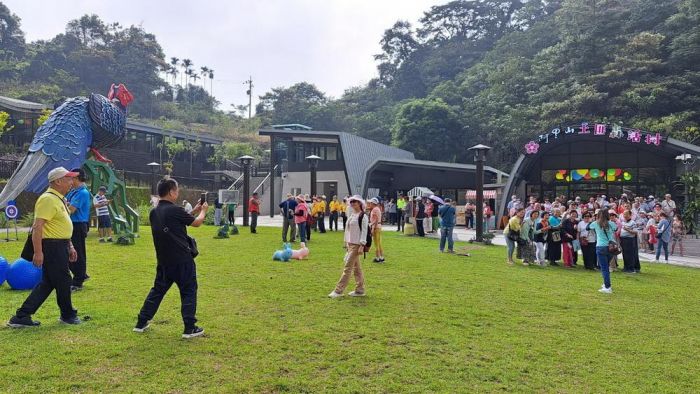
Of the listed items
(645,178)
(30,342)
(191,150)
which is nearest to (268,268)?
(30,342)

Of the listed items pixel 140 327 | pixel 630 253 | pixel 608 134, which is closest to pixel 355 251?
pixel 140 327

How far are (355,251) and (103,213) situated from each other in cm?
983

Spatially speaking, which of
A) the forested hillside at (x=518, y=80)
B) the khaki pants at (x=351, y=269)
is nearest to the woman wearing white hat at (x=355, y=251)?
the khaki pants at (x=351, y=269)

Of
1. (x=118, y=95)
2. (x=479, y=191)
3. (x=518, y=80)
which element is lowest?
(x=479, y=191)

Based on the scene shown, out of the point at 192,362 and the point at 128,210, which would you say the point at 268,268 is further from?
the point at 128,210

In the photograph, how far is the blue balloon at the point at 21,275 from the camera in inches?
278

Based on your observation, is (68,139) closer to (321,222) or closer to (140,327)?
(140,327)

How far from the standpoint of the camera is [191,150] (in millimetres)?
41750

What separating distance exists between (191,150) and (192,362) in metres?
39.6

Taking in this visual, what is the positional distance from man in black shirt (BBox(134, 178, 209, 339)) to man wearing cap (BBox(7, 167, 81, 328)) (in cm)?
95

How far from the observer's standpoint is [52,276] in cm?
513

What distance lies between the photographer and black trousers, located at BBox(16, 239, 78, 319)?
5102mm

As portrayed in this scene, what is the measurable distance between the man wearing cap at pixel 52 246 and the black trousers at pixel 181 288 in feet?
3.12

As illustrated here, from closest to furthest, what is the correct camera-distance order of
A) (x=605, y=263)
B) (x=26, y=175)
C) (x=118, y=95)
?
(x=605, y=263), (x=26, y=175), (x=118, y=95)
